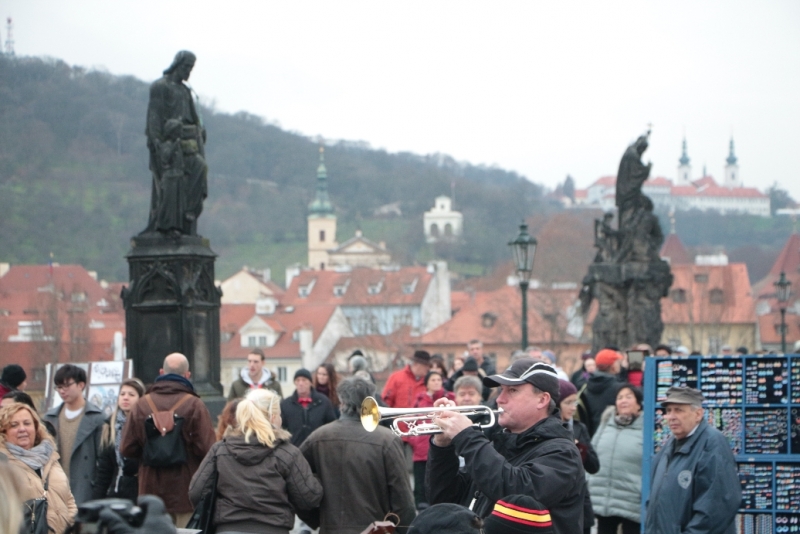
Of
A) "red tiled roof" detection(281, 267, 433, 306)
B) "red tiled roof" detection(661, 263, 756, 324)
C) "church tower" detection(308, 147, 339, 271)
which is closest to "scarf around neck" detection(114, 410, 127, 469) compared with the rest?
"red tiled roof" detection(661, 263, 756, 324)

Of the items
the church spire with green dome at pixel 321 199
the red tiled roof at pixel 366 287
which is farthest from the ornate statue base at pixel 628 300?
the church spire with green dome at pixel 321 199

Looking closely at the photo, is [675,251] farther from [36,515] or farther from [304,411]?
[36,515]

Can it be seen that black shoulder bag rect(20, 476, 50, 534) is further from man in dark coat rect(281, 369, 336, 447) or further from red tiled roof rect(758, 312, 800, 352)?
red tiled roof rect(758, 312, 800, 352)

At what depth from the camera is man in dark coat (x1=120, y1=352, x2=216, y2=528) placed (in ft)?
25.9

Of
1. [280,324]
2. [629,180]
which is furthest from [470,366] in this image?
[280,324]

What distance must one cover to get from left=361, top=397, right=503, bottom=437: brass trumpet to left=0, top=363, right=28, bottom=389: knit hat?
14.4ft

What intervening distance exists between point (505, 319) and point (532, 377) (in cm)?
7627

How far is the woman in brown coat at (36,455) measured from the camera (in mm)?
6109

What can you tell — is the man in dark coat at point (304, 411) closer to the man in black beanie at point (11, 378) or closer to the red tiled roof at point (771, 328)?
the man in black beanie at point (11, 378)

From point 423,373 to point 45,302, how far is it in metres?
41.3

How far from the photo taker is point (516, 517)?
4.28 m

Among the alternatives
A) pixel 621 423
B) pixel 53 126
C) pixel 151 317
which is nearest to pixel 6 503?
pixel 621 423

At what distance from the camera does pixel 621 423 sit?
8.95 metres

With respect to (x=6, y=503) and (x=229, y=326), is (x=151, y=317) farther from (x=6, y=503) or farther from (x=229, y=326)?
(x=229, y=326)
